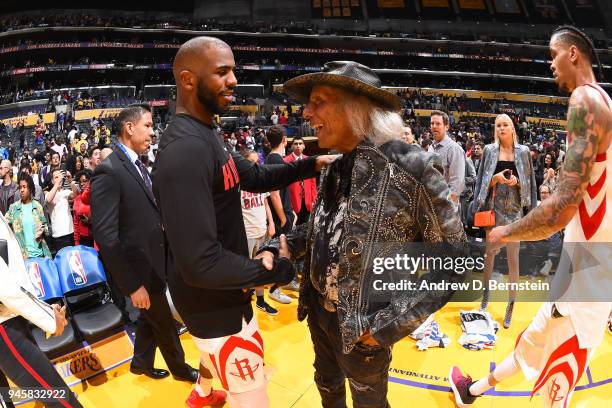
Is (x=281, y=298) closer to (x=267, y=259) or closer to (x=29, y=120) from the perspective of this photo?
(x=267, y=259)

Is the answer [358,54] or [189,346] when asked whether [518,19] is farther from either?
[189,346]

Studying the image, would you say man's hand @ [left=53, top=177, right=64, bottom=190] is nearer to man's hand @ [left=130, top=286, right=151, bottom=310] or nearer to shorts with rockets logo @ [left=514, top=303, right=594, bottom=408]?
man's hand @ [left=130, top=286, right=151, bottom=310]

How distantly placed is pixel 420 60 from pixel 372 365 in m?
29.3

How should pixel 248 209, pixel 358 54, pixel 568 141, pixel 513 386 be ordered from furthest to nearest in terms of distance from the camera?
pixel 358 54, pixel 248 209, pixel 513 386, pixel 568 141

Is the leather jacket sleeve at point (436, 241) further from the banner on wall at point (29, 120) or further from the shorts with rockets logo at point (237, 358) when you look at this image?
the banner on wall at point (29, 120)

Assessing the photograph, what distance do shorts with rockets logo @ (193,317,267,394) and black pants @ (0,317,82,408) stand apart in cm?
103

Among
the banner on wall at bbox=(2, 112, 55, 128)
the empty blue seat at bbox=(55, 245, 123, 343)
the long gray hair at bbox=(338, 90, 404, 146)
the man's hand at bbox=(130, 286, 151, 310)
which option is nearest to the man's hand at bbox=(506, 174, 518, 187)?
the long gray hair at bbox=(338, 90, 404, 146)

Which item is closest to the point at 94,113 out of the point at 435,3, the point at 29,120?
the point at 29,120

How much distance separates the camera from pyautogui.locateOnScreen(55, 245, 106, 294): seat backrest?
3410 mm

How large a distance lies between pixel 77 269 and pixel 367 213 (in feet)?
9.73

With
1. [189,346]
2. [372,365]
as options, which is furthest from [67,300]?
[372,365]

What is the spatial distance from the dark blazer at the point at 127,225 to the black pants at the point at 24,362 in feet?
1.64

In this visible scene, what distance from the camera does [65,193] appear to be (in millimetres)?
4684

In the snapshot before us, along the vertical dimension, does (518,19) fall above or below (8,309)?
above
